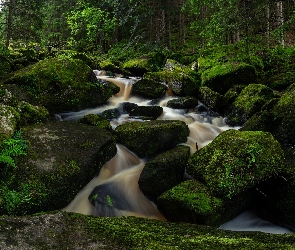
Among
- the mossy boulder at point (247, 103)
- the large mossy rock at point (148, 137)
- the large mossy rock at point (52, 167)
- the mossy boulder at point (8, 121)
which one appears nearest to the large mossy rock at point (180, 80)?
the mossy boulder at point (247, 103)

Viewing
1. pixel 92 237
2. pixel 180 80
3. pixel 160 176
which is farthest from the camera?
pixel 180 80

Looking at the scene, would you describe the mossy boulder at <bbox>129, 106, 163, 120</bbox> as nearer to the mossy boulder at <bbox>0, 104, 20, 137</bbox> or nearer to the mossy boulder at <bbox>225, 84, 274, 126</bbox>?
the mossy boulder at <bbox>225, 84, 274, 126</bbox>

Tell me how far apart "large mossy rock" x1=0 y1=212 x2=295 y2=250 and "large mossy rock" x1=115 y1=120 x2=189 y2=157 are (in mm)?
4405

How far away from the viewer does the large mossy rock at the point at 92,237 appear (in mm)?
2551

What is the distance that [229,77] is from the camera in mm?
12109

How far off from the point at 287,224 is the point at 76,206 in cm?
434

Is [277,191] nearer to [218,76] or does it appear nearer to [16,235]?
[16,235]

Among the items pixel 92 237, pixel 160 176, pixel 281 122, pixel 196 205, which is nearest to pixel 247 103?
pixel 281 122

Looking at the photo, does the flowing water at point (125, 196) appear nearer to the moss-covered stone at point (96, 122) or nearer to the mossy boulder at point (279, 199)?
the mossy boulder at point (279, 199)

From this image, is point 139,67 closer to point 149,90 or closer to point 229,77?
point 149,90

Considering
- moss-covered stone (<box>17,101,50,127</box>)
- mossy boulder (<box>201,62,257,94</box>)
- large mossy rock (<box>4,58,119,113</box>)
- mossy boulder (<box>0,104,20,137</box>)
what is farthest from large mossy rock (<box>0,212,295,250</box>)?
mossy boulder (<box>201,62,257,94</box>)

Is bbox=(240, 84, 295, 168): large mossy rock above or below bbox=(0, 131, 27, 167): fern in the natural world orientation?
below

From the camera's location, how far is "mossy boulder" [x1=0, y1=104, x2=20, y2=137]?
5895mm

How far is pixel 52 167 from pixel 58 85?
443 cm
